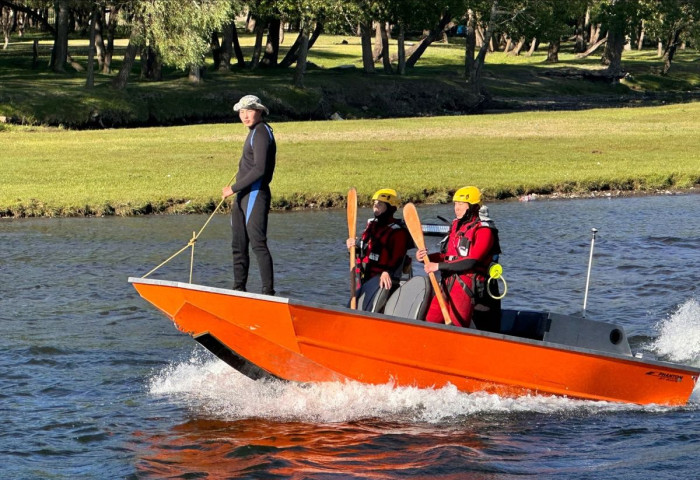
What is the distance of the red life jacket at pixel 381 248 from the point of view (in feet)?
38.1

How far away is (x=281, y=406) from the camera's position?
1092 cm

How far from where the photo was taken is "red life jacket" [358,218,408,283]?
1161 centimetres

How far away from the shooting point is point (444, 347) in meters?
10.4

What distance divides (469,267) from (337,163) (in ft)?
61.8

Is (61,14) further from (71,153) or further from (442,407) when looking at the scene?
(442,407)

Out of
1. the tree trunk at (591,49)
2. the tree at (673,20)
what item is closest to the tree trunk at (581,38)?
the tree trunk at (591,49)

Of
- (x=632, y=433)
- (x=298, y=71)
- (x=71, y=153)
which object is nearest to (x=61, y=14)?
(x=298, y=71)

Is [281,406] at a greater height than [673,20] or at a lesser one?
lesser

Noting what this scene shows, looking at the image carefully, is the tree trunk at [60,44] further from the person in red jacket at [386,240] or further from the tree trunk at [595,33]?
the tree trunk at [595,33]

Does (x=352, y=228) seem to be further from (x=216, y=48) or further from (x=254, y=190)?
(x=216, y=48)

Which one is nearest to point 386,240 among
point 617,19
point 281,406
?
point 281,406

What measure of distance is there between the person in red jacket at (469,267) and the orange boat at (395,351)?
0.28 metres

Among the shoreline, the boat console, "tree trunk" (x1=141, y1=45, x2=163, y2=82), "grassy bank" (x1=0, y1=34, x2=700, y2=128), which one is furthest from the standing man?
"tree trunk" (x1=141, y1=45, x2=163, y2=82)

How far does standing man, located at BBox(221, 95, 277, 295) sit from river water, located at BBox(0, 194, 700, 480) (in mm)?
1196
